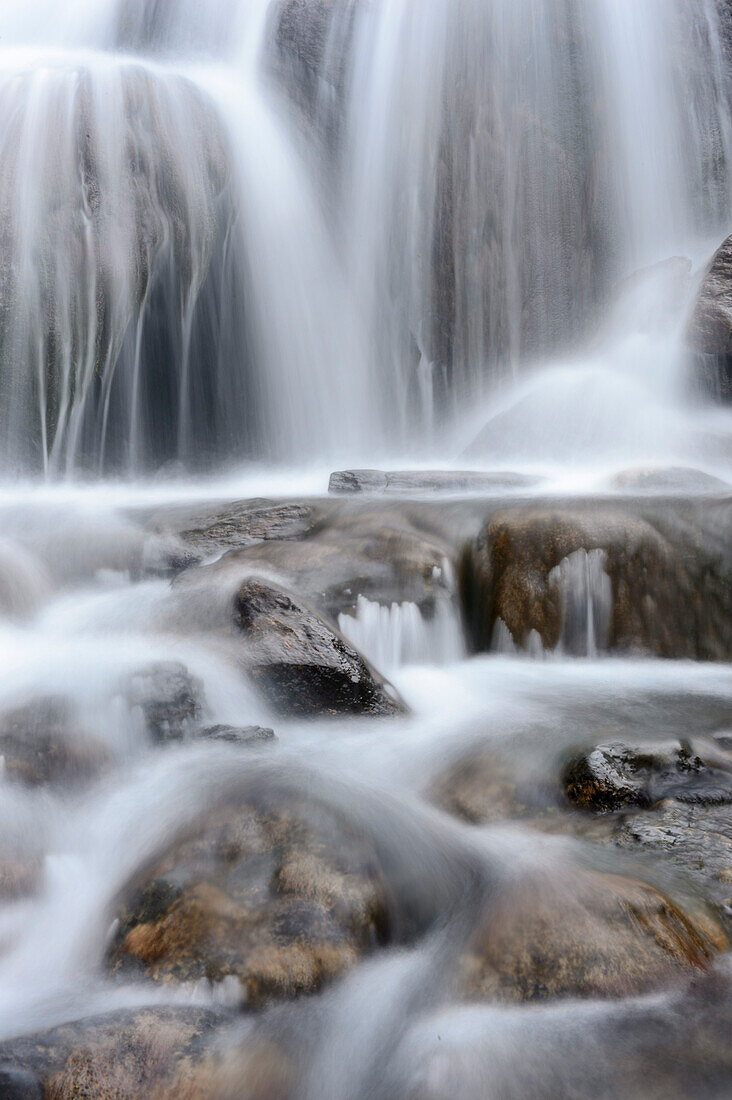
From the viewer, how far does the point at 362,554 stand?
5656 millimetres

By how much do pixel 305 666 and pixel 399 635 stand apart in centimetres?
130

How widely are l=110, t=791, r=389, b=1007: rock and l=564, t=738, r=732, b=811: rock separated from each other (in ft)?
3.61

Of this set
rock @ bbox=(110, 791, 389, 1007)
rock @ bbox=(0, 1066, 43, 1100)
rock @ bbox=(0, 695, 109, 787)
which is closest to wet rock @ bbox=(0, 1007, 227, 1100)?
rock @ bbox=(0, 1066, 43, 1100)

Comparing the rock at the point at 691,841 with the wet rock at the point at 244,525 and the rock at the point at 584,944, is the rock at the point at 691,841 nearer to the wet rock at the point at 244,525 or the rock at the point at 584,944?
the rock at the point at 584,944

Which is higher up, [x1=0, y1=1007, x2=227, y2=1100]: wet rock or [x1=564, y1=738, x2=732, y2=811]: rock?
[x1=564, y1=738, x2=732, y2=811]: rock

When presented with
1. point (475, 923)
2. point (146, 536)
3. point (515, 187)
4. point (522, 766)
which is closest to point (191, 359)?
point (146, 536)

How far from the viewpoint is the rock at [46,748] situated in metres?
3.24

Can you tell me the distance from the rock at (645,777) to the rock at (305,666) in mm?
1290

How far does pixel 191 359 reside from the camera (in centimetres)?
1058

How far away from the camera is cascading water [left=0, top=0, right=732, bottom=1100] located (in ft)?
7.02

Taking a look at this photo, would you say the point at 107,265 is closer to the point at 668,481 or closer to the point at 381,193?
the point at 381,193

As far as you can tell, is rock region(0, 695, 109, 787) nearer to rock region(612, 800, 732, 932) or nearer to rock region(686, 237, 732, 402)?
rock region(612, 800, 732, 932)

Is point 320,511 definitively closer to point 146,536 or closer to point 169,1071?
point 146,536

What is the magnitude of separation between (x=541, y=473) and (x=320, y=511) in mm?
3277
